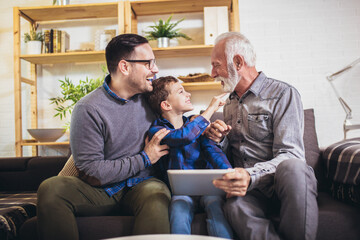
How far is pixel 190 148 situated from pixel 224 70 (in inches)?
18.9

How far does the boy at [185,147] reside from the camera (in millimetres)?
A: 1206

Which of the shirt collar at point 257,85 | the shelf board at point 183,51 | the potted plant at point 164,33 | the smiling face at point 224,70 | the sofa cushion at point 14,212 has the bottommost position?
the sofa cushion at point 14,212

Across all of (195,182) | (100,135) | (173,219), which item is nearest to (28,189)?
(100,135)

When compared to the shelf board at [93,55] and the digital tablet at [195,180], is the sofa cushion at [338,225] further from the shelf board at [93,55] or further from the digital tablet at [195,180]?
the shelf board at [93,55]

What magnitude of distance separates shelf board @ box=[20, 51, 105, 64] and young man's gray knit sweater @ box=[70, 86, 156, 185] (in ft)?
5.28

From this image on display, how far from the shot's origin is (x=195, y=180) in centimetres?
111

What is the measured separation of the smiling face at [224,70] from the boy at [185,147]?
16 cm

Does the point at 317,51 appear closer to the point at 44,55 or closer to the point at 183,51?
the point at 183,51

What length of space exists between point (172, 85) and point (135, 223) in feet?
2.45

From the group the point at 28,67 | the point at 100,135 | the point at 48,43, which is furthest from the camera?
the point at 28,67

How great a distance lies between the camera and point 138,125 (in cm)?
158

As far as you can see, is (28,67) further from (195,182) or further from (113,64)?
(195,182)

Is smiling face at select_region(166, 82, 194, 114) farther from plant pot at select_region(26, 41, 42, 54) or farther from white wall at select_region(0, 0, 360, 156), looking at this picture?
plant pot at select_region(26, 41, 42, 54)

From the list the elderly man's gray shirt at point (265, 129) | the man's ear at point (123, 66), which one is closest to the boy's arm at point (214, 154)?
the elderly man's gray shirt at point (265, 129)
